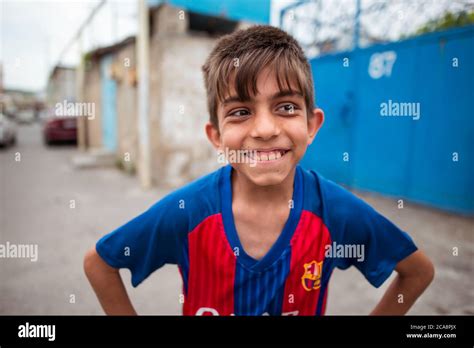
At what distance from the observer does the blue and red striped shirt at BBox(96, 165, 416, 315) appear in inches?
49.1

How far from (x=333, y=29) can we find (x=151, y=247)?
5.41 metres

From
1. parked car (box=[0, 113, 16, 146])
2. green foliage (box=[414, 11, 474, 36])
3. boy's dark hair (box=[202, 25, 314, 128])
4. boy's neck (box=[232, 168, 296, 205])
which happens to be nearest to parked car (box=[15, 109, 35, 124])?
parked car (box=[0, 113, 16, 146])

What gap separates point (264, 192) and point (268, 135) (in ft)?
0.95

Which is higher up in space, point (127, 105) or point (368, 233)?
point (127, 105)

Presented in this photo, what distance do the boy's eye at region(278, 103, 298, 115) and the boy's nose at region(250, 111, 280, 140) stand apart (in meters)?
0.06

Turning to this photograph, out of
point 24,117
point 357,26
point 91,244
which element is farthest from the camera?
point 24,117

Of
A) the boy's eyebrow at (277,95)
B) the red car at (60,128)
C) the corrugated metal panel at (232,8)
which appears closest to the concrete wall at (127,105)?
the corrugated metal panel at (232,8)

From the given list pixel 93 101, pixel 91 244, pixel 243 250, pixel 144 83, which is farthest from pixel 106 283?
pixel 93 101

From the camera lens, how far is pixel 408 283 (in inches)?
53.3

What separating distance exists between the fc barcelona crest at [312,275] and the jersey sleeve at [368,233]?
4.9 inches

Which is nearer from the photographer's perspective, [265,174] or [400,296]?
[265,174]

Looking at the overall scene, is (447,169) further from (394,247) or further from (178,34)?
(178,34)

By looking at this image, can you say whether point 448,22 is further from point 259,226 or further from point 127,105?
point 127,105

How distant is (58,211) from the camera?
16.9 feet
